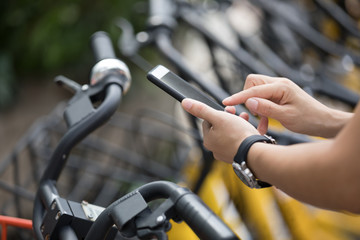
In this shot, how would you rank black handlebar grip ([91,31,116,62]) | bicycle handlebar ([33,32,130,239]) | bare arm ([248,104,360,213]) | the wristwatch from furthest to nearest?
1. black handlebar grip ([91,31,116,62])
2. bicycle handlebar ([33,32,130,239])
3. the wristwatch
4. bare arm ([248,104,360,213])

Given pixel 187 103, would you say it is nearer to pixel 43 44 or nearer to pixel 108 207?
pixel 108 207

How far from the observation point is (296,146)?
585 millimetres

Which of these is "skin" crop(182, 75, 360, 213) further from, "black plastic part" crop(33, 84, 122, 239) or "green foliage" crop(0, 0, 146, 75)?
"green foliage" crop(0, 0, 146, 75)

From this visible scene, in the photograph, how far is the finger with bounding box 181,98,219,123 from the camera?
2.22 feet

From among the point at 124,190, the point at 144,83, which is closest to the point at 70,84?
the point at 124,190

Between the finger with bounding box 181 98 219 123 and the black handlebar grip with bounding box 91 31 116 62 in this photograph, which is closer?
the finger with bounding box 181 98 219 123

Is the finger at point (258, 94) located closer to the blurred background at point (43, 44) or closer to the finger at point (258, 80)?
the finger at point (258, 80)

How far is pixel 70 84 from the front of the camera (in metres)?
0.97

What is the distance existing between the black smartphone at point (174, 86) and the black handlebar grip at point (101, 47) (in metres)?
0.24

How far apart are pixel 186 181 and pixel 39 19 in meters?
1.99

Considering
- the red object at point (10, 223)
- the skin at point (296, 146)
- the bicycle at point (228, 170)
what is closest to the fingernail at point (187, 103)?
the skin at point (296, 146)

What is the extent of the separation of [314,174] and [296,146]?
5 cm

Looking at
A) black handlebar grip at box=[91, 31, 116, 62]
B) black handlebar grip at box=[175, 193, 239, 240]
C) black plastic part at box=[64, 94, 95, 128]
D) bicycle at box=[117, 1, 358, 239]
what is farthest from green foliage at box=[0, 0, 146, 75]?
black handlebar grip at box=[175, 193, 239, 240]

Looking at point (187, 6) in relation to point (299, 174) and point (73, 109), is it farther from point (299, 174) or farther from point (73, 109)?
point (299, 174)
